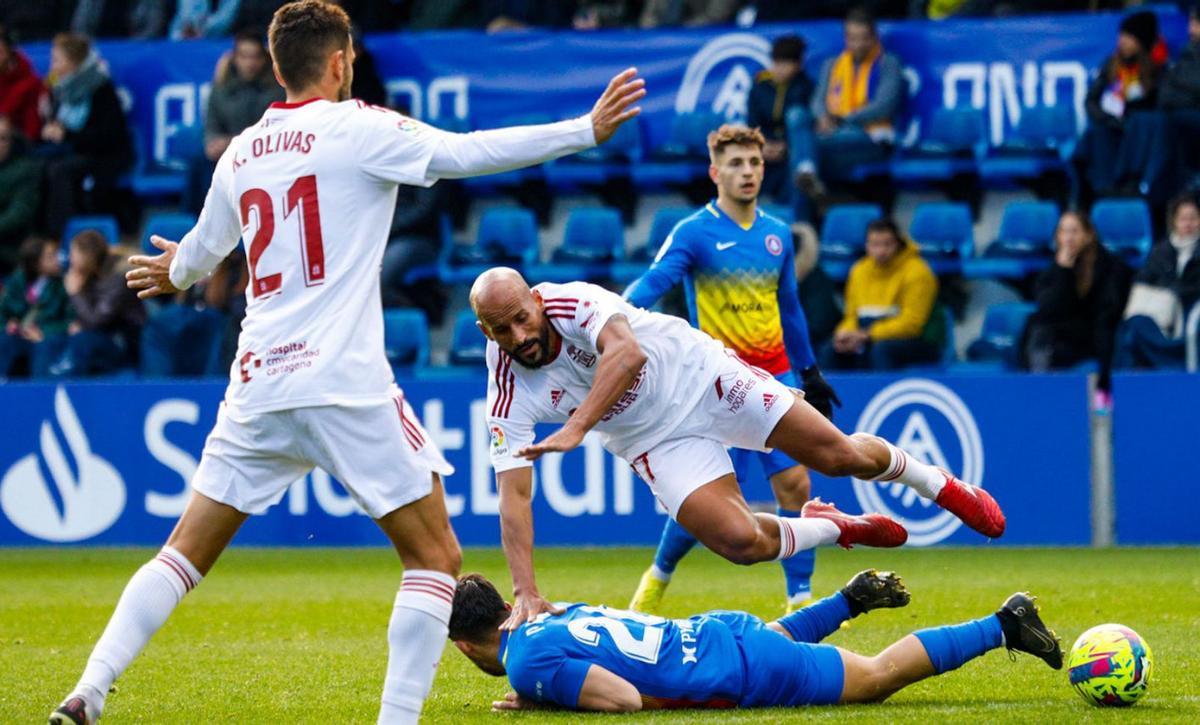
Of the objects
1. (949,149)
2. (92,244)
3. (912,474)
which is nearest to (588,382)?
(912,474)

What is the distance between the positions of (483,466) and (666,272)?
4.89 m

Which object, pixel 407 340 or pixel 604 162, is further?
pixel 604 162

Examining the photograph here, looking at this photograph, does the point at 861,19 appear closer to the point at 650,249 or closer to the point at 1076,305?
the point at 650,249

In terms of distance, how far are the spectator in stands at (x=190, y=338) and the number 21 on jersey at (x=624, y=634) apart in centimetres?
934

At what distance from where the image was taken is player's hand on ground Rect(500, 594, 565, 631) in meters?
6.26

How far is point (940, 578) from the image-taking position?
10836 mm

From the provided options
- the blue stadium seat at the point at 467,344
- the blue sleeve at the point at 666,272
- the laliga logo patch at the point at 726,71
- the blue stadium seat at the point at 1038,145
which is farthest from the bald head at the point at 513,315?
the laliga logo patch at the point at 726,71

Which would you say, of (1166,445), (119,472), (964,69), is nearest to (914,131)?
(964,69)

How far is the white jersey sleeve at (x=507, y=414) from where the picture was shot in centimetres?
692

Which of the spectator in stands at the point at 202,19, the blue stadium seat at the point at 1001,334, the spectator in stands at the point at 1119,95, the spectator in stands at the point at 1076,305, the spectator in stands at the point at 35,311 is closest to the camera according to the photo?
the spectator in stands at the point at 1076,305

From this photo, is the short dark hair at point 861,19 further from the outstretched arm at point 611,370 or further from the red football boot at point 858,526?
the outstretched arm at point 611,370

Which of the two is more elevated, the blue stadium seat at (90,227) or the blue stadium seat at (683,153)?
the blue stadium seat at (683,153)

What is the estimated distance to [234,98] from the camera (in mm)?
16406

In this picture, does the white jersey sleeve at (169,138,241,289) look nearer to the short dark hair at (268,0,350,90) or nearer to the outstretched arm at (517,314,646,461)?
the short dark hair at (268,0,350,90)
